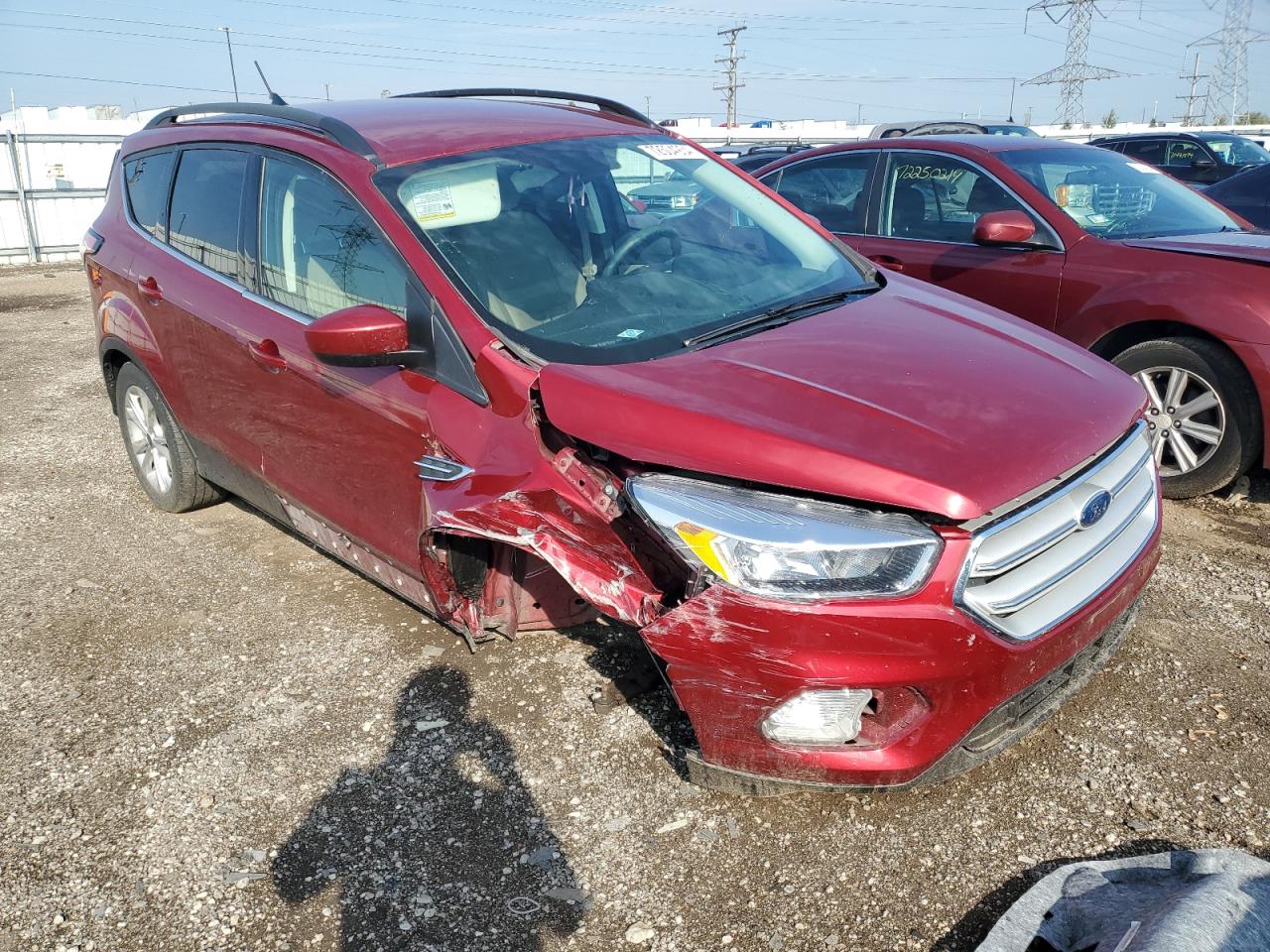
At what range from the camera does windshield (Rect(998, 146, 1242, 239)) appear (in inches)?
201

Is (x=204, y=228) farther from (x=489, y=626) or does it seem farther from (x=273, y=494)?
(x=489, y=626)

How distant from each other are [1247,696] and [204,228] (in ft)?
13.7

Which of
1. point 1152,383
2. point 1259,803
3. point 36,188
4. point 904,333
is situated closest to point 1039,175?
point 1152,383

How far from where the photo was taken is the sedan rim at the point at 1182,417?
14.7ft

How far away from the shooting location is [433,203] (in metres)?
3.19

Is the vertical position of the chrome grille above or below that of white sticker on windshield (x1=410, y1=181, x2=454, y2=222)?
below

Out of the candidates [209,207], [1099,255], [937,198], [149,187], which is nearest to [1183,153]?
[937,198]

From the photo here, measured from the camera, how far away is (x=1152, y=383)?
15.4 ft

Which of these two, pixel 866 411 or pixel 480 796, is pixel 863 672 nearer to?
pixel 866 411

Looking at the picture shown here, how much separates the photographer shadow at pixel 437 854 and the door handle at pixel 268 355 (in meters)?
1.38

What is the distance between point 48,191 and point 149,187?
13.7 m

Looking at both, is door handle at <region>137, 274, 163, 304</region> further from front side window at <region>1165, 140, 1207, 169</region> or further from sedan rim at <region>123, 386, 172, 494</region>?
front side window at <region>1165, 140, 1207, 169</region>

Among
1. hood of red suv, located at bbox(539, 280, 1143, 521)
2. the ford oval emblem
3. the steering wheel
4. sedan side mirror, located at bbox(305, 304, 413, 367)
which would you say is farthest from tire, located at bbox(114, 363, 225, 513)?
the ford oval emblem

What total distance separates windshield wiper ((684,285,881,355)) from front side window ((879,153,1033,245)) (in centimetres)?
224
